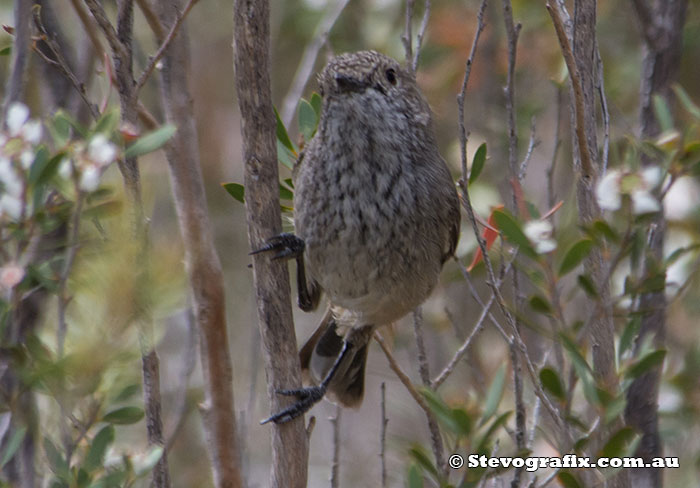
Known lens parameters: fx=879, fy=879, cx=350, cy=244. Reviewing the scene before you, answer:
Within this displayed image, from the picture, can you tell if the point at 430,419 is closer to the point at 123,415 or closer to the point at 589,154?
the point at 589,154

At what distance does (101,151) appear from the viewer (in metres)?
1.89

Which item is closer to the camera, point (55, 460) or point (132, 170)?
point (55, 460)

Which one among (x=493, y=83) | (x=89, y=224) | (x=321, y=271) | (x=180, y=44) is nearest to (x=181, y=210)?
(x=89, y=224)

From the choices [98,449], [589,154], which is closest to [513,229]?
[589,154]

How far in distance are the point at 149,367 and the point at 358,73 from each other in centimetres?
123

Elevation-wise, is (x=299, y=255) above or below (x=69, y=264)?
above

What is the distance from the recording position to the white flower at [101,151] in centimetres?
188

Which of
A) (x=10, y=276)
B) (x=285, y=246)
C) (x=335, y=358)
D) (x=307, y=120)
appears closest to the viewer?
(x=10, y=276)

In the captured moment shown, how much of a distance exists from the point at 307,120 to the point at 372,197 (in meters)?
0.37

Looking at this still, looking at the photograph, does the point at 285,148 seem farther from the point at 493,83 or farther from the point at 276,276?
the point at 493,83

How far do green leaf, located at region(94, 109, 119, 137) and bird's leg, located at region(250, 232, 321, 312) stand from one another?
714mm

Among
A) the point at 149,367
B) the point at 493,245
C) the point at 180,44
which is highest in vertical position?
the point at 180,44

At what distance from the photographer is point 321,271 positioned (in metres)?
3.35

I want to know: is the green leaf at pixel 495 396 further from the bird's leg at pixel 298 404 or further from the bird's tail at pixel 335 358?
the bird's tail at pixel 335 358
